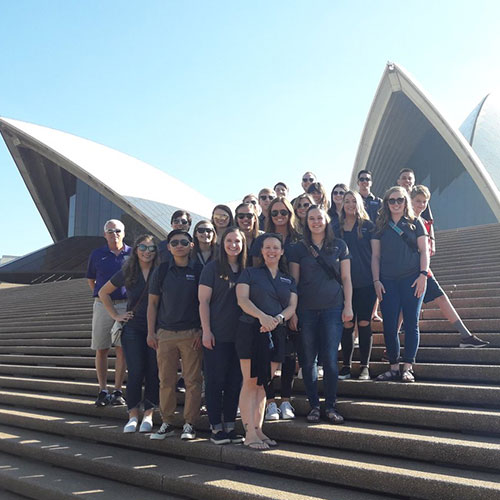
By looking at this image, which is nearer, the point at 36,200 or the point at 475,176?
the point at 475,176

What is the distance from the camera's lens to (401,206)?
12.8ft

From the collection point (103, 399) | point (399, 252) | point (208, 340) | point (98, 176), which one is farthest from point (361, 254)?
point (98, 176)

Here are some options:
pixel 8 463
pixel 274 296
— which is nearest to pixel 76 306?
pixel 8 463

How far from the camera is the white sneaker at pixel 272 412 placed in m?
3.48

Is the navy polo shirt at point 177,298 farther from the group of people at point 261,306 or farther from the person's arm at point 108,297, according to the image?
the person's arm at point 108,297

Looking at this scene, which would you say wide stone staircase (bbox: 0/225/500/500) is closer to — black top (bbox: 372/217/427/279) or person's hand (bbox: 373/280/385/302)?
person's hand (bbox: 373/280/385/302)

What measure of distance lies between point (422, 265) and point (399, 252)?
0.69ft

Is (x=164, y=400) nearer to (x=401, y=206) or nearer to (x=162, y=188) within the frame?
(x=401, y=206)

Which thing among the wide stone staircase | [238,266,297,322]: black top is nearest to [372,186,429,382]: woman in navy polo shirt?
the wide stone staircase

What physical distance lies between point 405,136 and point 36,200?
24.1 metres

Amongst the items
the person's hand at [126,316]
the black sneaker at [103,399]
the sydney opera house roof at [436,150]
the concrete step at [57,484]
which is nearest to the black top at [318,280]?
the person's hand at [126,316]

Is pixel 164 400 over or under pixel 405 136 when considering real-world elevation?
under

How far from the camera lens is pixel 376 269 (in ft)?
12.8

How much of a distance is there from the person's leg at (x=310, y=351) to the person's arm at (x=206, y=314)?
68cm
